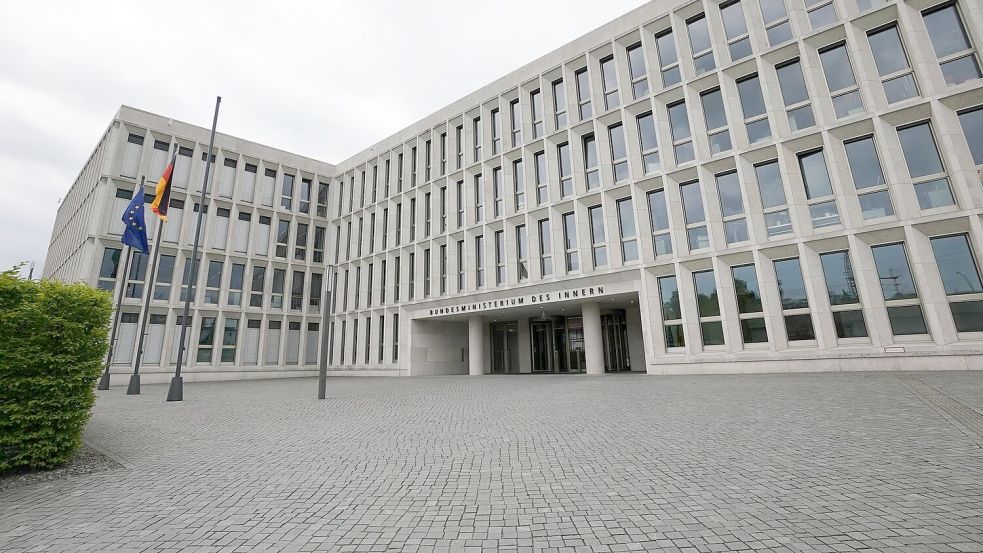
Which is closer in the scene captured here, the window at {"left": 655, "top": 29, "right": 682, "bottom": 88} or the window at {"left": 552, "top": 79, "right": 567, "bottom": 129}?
the window at {"left": 655, "top": 29, "right": 682, "bottom": 88}

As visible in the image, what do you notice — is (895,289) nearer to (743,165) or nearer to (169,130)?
(743,165)

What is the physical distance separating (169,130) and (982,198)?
132ft

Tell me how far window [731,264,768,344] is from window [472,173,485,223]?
13.7 metres

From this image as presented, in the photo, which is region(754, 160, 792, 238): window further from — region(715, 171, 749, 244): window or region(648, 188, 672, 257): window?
region(648, 188, 672, 257): window

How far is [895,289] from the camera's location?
48.1 ft

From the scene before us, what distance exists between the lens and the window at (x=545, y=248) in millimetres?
22516

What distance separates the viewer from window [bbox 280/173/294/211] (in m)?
33.2

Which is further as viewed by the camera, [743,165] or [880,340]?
[743,165]

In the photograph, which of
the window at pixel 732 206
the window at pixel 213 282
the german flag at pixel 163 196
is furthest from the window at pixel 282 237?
the window at pixel 732 206

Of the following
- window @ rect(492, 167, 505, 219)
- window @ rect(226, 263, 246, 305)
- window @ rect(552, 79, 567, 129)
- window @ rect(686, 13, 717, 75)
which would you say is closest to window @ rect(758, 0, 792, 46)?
window @ rect(686, 13, 717, 75)

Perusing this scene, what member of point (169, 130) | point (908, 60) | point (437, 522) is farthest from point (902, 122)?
point (169, 130)

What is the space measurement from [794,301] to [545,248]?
36.4 feet

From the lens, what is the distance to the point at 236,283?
3022cm

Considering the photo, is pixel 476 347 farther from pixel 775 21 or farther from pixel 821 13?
pixel 821 13
